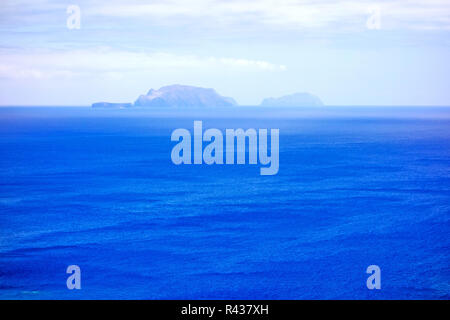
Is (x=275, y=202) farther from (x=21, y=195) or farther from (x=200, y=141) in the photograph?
(x=200, y=141)

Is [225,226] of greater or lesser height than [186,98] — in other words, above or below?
below

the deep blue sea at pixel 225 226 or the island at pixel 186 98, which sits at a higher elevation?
the island at pixel 186 98

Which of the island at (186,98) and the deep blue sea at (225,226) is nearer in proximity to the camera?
the deep blue sea at (225,226)

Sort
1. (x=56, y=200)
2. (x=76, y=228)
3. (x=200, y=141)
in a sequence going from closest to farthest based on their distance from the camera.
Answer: (x=76, y=228) < (x=56, y=200) < (x=200, y=141)

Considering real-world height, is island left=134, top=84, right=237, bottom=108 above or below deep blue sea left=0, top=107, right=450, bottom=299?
above

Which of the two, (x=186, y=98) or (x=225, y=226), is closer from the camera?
(x=225, y=226)

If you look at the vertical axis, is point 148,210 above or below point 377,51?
below
